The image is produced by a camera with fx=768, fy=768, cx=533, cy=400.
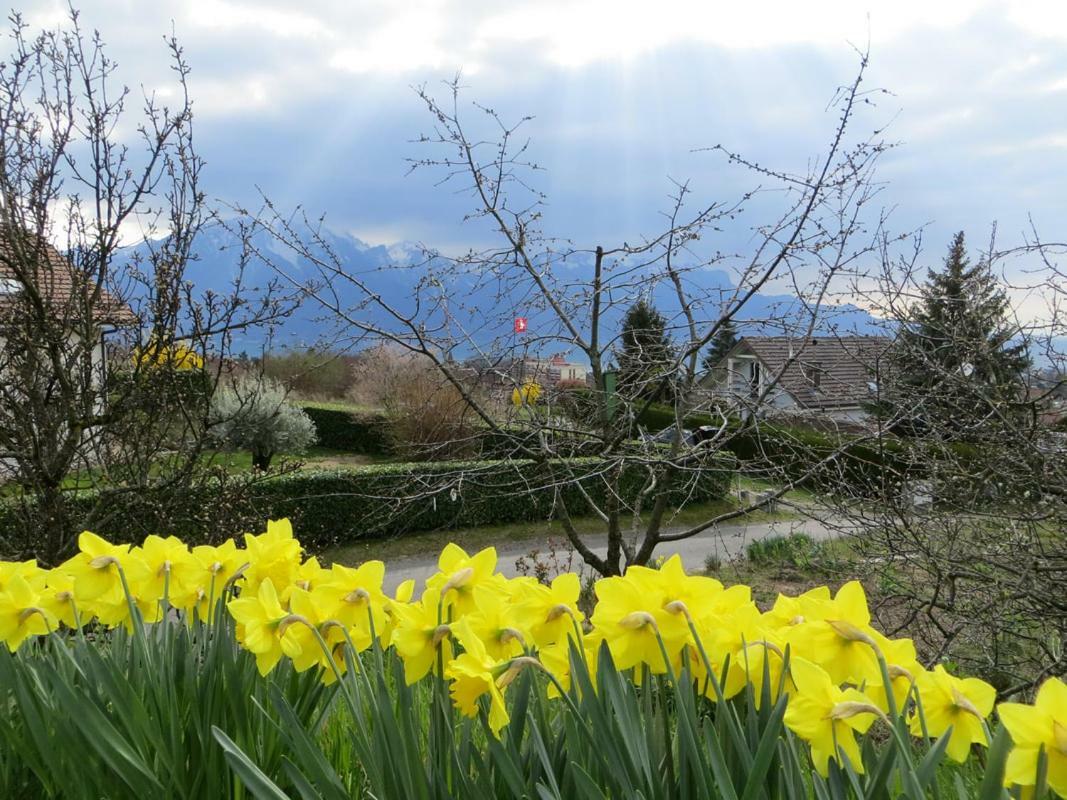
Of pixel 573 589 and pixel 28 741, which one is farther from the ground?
pixel 573 589

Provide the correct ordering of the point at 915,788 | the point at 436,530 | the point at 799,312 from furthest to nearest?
the point at 436,530, the point at 799,312, the point at 915,788

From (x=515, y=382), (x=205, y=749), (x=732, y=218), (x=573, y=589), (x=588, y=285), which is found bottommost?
(x=205, y=749)

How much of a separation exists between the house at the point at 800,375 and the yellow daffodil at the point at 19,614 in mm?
2954

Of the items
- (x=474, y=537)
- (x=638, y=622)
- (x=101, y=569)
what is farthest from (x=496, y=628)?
(x=474, y=537)

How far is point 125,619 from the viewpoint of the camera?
1482mm

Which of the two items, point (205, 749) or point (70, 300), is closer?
point (205, 749)

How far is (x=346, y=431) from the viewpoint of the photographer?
1719 centimetres

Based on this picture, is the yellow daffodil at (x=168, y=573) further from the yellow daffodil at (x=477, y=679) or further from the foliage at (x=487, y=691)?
the yellow daffodil at (x=477, y=679)

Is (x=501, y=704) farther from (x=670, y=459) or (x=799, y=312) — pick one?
(x=799, y=312)

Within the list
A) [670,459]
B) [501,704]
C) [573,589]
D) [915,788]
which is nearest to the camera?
[915,788]

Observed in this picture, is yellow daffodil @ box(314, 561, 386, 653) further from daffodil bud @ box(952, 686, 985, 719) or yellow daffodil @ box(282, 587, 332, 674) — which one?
daffodil bud @ box(952, 686, 985, 719)

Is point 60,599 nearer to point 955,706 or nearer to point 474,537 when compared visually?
point 955,706

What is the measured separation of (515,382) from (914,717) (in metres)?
3.17

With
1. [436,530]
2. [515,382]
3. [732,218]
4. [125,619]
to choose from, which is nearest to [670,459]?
[515,382]
